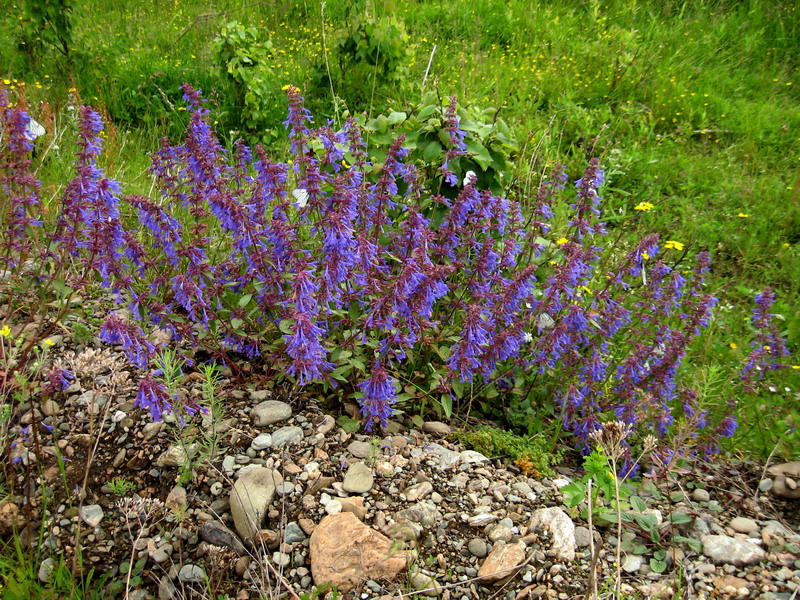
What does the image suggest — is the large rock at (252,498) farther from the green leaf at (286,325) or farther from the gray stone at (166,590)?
the green leaf at (286,325)

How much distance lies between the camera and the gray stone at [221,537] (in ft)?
7.35

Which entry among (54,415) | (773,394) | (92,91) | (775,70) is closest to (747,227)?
(773,394)

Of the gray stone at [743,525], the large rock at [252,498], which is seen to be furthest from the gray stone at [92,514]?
the gray stone at [743,525]

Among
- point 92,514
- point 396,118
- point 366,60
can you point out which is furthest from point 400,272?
point 366,60

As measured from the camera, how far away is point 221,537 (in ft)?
7.41

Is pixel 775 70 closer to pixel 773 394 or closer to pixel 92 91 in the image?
pixel 773 394

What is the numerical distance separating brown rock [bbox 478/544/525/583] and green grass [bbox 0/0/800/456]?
1.87m

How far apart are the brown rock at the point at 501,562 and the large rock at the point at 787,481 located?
4.39 feet

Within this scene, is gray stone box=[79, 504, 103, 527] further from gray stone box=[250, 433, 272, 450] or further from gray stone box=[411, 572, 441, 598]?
gray stone box=[411, 572, 441, 598]

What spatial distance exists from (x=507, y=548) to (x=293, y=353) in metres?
1.02

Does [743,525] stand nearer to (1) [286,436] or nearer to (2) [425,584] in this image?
(2) [425,584]

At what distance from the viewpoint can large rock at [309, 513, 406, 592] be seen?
2066 millimetres

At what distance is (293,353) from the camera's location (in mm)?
2285

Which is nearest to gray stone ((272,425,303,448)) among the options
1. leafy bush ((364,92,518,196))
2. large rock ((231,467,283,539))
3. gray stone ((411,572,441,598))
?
large rock ((231,467,283,539))
